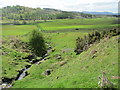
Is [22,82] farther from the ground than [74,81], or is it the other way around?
[74,81]

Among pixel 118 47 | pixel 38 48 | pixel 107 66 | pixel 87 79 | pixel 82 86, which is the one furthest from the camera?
pixel 38 48

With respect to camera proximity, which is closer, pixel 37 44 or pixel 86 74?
pixel 86 74

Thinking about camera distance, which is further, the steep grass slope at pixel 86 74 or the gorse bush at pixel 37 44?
the gorse bush at pixel 37 44

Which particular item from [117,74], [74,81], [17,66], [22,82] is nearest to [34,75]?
[22,82]

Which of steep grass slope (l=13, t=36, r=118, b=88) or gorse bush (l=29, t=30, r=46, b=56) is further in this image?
gorse bush (l=29, t=30, r=46, b=56)

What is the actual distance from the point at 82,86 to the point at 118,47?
19.3m

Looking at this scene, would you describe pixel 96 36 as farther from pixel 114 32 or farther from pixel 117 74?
pixel 117 74

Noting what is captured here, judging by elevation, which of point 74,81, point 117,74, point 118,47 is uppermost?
point 118,47

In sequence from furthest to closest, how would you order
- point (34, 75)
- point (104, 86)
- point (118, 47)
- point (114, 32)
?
point (114, 32) < point (34, 75) < point (118, 47) < point (104, 86)

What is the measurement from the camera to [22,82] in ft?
143

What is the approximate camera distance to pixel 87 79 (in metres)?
30.5

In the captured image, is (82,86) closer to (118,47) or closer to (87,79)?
(87,79)

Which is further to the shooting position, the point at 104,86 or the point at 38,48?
the point at 38,48

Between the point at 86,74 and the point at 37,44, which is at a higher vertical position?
the point at 37,44
